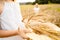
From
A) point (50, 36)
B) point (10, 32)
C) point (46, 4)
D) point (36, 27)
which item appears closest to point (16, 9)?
point (10, 32)

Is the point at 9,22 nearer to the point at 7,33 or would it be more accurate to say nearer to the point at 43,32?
the point at 7,33

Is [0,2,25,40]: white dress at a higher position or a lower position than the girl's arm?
higher

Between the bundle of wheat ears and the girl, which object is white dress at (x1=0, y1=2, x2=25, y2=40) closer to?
the girl

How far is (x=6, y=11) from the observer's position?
2.58 feet

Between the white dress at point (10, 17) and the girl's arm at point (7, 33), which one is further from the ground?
the white dress at point (10, 17)

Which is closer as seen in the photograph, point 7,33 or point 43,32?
point 7,33

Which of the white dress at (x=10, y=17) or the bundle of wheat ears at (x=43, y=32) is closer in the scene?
the white dress at (x=10, y=17)

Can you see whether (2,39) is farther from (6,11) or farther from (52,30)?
(52,30)

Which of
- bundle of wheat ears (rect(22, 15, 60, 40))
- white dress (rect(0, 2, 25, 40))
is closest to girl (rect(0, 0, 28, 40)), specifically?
white dress (rect(0, 2, 25, 40))

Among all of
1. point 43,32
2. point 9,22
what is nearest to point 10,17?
point 9,22

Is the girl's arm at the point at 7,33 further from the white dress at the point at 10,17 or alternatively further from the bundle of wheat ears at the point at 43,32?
the bundle of wheat ears at the point at 43,32

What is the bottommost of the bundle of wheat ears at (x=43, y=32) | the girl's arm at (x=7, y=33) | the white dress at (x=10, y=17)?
the bundle of wheat ears at (x=43, y=32)

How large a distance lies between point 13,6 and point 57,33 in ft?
1.79

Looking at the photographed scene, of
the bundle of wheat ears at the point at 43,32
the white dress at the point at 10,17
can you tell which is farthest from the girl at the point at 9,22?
the bundle of wheat ears at the point at 43,32
